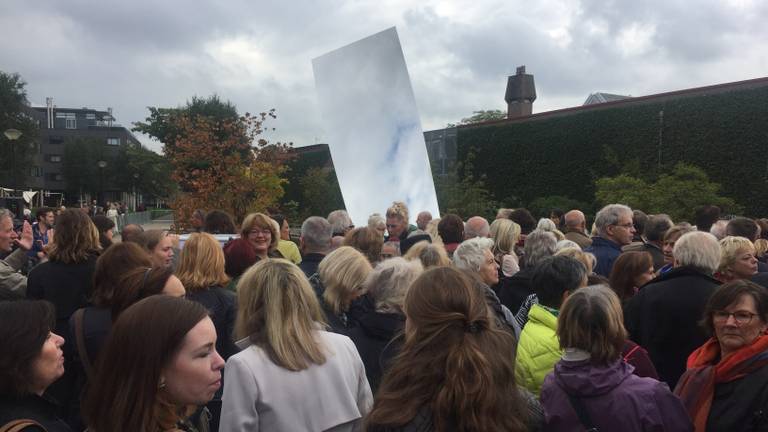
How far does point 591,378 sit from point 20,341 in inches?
73.3

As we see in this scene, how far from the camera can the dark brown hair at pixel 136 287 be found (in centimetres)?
277

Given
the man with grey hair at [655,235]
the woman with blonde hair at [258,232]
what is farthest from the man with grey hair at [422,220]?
the woman with blonde hair at [258,232]

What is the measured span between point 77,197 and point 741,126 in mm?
69859

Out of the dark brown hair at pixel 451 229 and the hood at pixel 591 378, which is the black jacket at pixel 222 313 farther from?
the dark brown hair at pixel 451 229

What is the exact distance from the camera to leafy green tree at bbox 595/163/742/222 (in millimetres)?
14508

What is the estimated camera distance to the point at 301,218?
961 inches

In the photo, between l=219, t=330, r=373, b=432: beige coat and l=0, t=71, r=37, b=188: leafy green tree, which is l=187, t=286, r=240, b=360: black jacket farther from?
l=0, t=71, r=37, b=188: leafy green tree

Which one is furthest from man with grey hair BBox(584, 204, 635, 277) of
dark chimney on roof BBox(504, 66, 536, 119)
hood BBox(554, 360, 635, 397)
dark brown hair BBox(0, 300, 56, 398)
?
dark chimney on roof BBox(504, 66, 536, 119)

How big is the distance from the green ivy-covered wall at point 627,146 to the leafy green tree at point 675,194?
2.67 feet

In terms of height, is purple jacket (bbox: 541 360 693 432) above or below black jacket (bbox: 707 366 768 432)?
above

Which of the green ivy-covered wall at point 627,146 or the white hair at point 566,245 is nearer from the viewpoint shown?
the white hair at point 566,245

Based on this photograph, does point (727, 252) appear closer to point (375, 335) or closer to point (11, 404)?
point (375, 335)

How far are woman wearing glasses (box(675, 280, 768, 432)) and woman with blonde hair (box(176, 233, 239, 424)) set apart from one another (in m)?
2.30

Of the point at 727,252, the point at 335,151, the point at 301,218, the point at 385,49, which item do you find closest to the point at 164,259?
the point at 727,252
